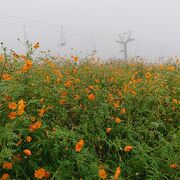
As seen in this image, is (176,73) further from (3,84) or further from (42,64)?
(3,84)

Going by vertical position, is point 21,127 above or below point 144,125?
above

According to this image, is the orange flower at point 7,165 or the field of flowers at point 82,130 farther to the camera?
the field of flowers at point 82,130

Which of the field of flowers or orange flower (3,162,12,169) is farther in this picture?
the field of flowers

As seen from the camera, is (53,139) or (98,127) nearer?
(53,139)

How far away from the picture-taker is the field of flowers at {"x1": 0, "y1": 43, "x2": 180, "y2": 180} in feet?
5.86

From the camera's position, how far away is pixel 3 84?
87.4 inches

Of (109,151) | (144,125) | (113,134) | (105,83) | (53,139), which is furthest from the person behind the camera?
(105,83)

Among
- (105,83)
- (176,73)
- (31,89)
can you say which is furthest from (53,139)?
(176,73)

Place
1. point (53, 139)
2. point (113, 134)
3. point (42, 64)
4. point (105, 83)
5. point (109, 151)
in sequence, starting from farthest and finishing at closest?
point (42, 64) → point (105, 83) → point (113, 134) → point (109, 151) → point (53, 139)

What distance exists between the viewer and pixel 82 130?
217 centimetres

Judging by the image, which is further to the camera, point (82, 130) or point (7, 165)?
point (82, 130)

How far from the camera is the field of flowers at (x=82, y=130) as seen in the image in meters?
1.79

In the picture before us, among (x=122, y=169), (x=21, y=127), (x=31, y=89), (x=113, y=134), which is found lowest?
(x=122, y=169)

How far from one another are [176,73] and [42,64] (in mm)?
2139
